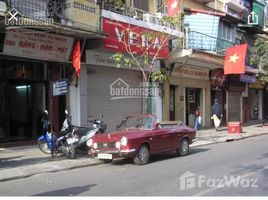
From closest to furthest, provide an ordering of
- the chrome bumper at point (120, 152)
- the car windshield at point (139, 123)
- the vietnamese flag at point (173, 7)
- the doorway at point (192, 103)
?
1. the chrome bumper at point (120, 152)
2. the car windshield at point (139, 123)
3. the vietnamese flag at point (173, 7)
4. the doorway at point (192, 103)

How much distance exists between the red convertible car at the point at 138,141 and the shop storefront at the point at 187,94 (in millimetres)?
10716

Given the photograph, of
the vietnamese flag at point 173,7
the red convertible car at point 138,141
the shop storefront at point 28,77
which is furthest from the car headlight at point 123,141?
the vietnamese flag at point 173,7

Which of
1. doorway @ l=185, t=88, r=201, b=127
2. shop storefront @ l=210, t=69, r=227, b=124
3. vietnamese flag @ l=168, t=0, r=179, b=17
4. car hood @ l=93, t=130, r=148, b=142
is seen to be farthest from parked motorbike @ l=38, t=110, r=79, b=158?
shop storefront @ l=210, t=69, r=227, b=124

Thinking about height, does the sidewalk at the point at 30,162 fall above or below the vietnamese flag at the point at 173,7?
below

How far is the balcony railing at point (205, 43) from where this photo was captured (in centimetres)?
2648

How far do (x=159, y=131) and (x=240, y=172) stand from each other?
3.55 m

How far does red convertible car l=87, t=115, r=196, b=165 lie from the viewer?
13516 mm

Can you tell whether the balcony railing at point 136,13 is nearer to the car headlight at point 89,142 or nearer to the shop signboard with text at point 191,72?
the shop signboard with text at point 191,72

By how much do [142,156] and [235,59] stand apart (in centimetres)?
1580

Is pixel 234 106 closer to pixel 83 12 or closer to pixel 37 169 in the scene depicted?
pixel 83 12

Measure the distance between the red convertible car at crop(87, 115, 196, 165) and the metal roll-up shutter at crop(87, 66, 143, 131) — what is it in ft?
19.5

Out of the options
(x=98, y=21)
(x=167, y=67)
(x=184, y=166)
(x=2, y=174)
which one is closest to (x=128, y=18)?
(x=98, y=21)

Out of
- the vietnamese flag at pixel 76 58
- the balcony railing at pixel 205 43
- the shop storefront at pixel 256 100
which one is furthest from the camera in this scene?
the shop storefront at pixel 256 100

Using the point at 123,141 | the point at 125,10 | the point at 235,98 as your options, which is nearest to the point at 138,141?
the point at 123,141
